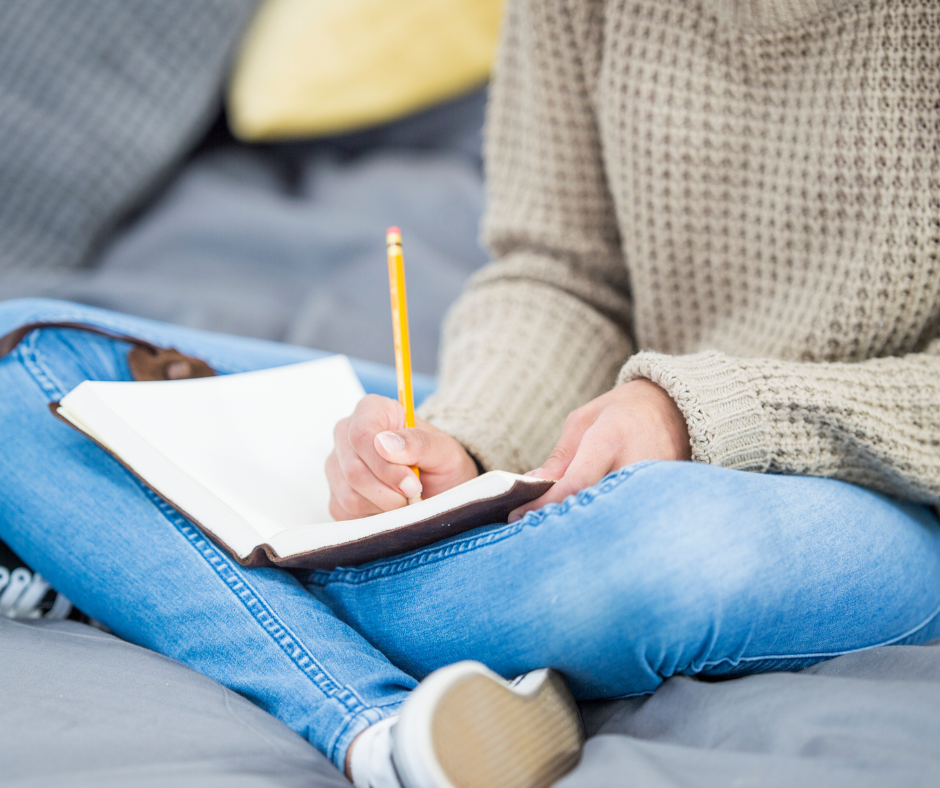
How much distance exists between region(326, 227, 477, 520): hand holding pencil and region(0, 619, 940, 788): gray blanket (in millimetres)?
151

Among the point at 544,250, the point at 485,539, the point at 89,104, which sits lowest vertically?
the point at 485,539

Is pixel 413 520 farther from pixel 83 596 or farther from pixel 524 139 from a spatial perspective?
pixel 524 139

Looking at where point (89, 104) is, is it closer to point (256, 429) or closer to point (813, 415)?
point (256, 429)

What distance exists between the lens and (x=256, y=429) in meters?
0.60

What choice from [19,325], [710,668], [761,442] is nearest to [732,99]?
[761,442]

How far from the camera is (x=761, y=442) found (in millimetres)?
514

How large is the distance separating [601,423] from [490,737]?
8.8 inches

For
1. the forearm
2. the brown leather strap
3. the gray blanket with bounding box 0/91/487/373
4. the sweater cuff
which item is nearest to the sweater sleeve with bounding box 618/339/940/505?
the sweater cuff

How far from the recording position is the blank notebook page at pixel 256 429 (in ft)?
1.70

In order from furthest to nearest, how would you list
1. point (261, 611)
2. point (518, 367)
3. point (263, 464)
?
point (518, 367) → point (263, 464) → point (261, 611)

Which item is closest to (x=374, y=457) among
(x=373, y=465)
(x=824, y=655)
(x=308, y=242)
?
(x=373, y=465)

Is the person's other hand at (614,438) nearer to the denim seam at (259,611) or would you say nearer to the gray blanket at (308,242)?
the denim seam at (259,611)

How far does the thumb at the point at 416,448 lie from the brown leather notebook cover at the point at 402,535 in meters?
0.06

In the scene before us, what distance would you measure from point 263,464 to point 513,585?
0.25 m
